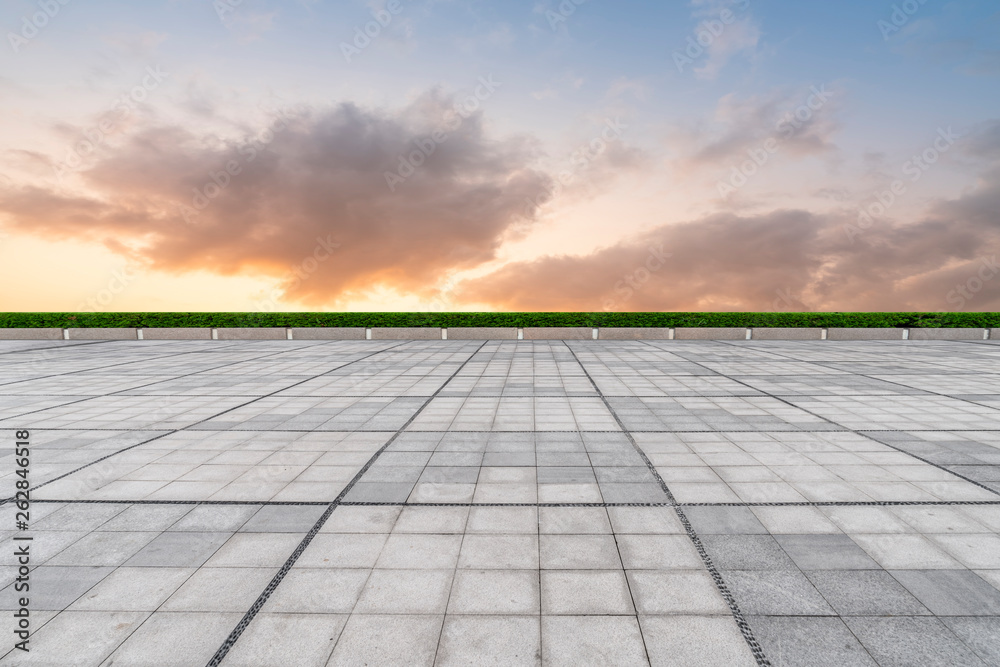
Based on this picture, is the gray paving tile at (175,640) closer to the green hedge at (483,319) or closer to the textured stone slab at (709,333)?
the green hedge at (483,319)

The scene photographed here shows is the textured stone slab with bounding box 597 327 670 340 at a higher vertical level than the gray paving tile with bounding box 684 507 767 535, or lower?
higher

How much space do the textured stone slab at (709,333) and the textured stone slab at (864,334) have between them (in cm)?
422

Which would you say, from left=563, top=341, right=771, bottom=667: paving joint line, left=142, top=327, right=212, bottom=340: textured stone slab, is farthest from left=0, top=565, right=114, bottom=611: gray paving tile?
left=142, top=327, right=212, bottom=340: textured stone slab

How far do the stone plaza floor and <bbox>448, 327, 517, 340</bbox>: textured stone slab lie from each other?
15688 mm

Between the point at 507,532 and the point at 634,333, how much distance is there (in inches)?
862

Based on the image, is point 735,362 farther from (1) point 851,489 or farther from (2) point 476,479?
(2) point 476,479

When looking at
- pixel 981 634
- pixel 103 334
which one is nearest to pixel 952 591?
pixel 981 634

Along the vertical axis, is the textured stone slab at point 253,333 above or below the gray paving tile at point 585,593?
above

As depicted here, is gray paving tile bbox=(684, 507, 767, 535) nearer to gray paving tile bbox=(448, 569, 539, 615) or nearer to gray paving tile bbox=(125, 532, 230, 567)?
gray paving tile bbox=(448, 569, 539, 615)

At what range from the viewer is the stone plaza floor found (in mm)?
2936

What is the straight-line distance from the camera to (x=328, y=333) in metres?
24.8

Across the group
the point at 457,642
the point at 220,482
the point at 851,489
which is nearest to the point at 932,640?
the point at 851,489

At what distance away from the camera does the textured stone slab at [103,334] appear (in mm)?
24422

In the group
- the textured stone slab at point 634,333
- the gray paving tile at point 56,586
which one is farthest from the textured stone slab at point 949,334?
the gray paving tile at point 56,586
